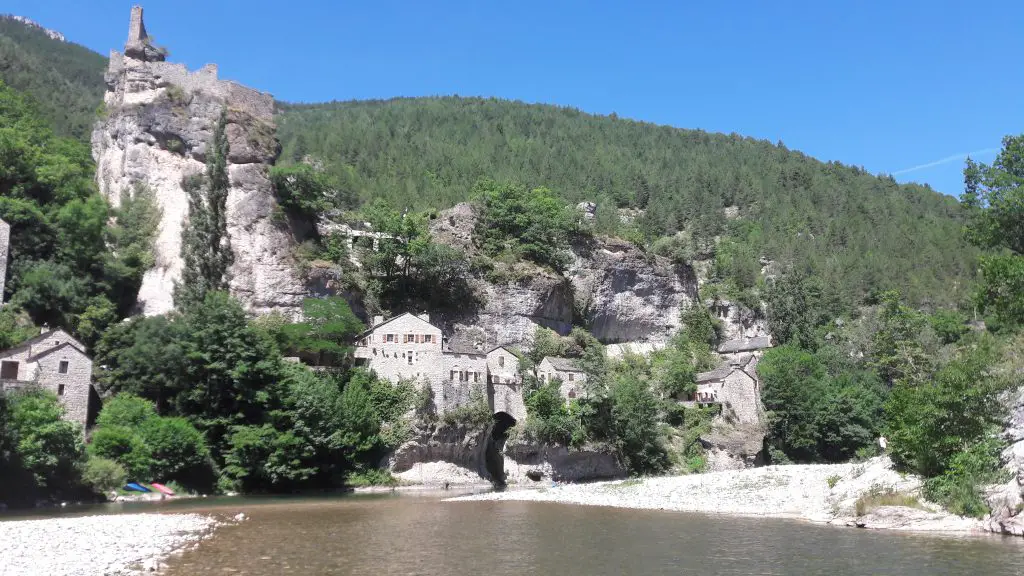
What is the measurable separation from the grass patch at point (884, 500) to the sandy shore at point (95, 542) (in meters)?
25.4

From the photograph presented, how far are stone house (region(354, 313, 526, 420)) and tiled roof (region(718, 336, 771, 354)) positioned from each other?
32.0 m

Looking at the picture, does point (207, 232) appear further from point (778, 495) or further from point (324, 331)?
point (778, 495)

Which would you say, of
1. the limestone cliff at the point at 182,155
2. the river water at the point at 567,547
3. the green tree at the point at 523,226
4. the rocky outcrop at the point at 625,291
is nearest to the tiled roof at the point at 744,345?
the rocky outcrop at the point at 625,291

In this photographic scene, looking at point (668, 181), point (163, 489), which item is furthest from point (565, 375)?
point (668, 181)

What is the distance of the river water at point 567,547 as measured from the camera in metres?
21.1

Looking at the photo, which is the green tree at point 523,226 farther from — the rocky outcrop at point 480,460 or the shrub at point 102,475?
the shrub at point 102,475

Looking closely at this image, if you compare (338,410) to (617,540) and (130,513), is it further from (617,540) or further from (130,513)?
(617,540)

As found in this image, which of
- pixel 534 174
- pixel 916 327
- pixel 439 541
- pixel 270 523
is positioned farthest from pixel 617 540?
pixel 534 174

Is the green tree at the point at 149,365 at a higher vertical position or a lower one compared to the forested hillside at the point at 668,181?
lower

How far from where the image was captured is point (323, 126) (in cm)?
10969

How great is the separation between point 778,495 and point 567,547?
58.1 ft

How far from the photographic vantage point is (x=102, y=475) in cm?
3869

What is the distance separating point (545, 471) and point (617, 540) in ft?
92.6

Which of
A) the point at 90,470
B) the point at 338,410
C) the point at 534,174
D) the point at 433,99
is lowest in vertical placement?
the point at 90,470
